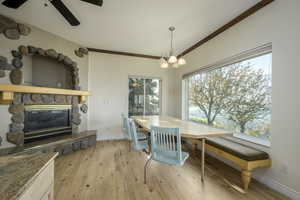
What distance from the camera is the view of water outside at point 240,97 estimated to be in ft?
6.72

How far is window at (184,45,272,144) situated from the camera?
2051 millimetres

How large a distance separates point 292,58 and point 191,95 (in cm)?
229

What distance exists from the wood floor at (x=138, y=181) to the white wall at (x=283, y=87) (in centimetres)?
30

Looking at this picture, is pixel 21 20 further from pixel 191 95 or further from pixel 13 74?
pixel 191 95

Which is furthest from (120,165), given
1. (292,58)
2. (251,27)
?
(251,27)

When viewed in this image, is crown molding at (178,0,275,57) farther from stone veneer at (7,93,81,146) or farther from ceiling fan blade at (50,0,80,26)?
stone veneer at (7,93,81,146)

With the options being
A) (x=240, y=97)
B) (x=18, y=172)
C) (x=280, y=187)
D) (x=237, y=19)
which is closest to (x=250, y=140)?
(x=280, y=187)

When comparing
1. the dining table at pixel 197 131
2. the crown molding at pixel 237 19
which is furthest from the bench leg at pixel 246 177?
the crown molding at pixel 237 19

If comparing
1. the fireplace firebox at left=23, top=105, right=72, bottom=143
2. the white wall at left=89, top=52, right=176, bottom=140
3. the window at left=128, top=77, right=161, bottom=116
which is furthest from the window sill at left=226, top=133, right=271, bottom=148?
the fireplace firebox at left=23, top=105, right=72, bottom=143

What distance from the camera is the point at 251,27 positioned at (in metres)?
2.11

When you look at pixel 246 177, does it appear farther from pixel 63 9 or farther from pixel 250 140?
pixel 63 9

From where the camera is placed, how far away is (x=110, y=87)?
3.92 metres

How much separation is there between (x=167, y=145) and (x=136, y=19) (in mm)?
2193

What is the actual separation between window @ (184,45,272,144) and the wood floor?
0.78 meters
